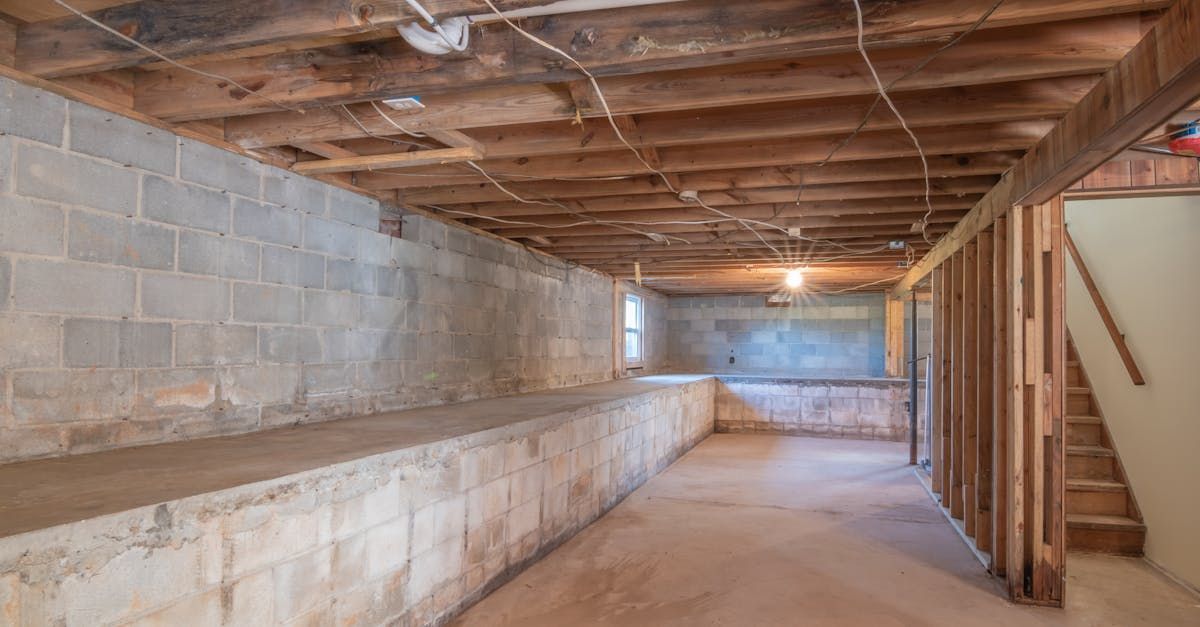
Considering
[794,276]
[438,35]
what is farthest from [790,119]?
[794,276]

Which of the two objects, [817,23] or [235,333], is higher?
[817,23]

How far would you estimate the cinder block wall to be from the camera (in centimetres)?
228

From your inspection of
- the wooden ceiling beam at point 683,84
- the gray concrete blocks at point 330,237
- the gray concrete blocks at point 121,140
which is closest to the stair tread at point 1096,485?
the wooden ceiling beam at point 683,84

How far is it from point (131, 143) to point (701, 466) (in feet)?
17.8

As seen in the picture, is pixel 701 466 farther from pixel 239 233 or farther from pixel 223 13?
pixel 223 13

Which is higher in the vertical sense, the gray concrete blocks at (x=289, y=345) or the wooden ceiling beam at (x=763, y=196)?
the wooden ceiling beam at (x=763, y=196)

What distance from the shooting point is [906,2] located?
1.84m

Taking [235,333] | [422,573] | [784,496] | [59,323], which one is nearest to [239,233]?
[235,333]

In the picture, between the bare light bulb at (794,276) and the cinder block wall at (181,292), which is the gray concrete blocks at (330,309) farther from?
the bare light bulb at (794,276)

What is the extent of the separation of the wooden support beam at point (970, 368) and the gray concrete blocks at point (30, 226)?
4.45 meters

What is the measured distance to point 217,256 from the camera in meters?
2.94

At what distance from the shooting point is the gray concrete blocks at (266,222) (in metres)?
3.06

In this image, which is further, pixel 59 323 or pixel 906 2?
pixel 59 323

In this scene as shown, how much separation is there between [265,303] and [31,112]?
115 centimetres
